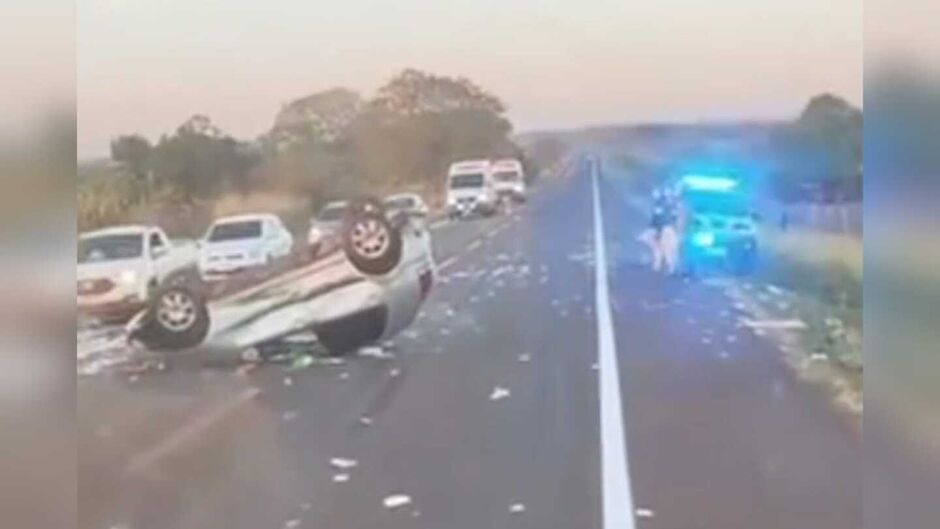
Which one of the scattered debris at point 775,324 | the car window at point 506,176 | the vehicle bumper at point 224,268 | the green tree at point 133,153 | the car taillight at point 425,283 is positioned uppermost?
the green tree at point 133,153

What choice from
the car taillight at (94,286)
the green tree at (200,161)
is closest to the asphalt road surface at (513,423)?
the car taillight at (94,286)

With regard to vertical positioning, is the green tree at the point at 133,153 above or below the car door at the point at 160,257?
above

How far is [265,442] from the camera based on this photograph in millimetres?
1839

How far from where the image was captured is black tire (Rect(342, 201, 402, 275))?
184 centimetres

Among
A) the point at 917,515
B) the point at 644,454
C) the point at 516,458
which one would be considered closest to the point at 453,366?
the point at 516,458

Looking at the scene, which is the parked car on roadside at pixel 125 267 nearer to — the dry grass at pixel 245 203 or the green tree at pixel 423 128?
the dry grass at pixel 245 203

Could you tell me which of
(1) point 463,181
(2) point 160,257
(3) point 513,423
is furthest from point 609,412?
(2) point 160,257

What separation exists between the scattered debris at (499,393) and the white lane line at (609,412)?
0.37ft

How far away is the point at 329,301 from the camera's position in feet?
6.09

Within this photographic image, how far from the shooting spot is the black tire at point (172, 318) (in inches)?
72.0

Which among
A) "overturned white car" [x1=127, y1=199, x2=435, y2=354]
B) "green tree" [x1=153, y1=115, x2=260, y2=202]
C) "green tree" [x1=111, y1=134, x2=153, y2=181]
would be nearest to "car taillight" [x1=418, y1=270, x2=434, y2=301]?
"overturned white car" [x1=127, y1=199, x2=435, y2=354]

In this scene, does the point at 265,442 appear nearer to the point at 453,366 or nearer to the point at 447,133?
the point at 453,366

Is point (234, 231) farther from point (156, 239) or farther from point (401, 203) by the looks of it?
point (401, 203)

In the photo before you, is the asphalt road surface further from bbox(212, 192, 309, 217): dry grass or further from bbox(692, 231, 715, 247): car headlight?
bbox(212, 192, 309, 217): dry grass
